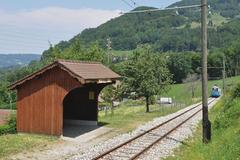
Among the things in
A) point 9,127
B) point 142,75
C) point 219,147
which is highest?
point 142,75

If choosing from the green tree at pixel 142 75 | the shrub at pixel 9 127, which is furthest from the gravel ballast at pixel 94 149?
the green tree at pixel 142 75

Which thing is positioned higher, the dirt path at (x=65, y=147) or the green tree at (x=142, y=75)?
the green tree at (x=142, y=75)

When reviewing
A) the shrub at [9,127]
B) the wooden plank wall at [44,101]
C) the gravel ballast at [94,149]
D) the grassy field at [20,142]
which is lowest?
the shrub at [9,127]

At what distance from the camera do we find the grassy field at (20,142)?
16.9 m

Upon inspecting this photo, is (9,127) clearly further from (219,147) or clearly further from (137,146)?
(219,147)

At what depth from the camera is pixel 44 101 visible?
69.5 feet

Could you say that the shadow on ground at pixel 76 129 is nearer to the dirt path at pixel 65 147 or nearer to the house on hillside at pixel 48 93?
the dirt path at pixel 65 147

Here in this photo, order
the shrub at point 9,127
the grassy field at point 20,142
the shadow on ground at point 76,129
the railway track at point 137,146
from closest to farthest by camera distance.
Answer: the railway track at point 137,146 → the grassy field at point 20,142 → the shadow on ground at point 76,129 → the shrub at point 9,127

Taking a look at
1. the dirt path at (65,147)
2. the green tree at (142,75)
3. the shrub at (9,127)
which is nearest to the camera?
the dirt path at (65,147)

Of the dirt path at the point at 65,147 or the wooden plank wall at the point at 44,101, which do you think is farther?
the wooden plank wall at the point at 44,101

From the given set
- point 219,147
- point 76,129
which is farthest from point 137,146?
point 76,129

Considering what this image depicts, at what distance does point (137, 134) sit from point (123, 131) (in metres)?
1.63

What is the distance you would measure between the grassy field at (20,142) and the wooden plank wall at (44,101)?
28.5 inches

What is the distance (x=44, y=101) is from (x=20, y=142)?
3.15 m
